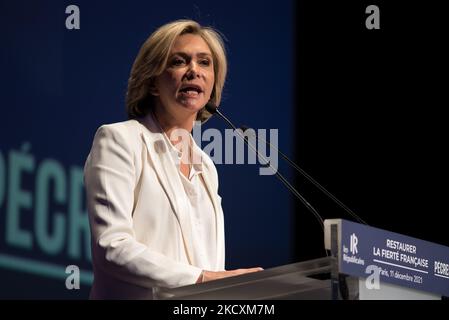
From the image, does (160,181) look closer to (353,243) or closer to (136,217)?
(136,217)

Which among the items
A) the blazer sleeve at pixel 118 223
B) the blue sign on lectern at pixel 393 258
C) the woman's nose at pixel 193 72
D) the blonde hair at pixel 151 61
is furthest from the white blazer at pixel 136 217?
the blue sign on lectern at pixel 393 258

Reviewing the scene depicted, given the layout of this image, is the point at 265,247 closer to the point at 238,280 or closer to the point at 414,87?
the point at 414,87

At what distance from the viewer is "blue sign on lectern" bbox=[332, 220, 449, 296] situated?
2.04 m

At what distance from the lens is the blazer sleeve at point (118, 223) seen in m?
Answer: 2.50

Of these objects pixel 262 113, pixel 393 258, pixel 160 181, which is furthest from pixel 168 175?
pixel 262 113

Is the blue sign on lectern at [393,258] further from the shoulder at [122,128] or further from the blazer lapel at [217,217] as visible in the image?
the shoulder at [122,128]

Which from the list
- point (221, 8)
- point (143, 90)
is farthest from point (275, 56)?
point (143, 90)

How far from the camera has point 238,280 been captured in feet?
7.21

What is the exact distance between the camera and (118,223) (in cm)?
262

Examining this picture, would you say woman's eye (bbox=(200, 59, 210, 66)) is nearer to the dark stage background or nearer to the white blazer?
the white blazer

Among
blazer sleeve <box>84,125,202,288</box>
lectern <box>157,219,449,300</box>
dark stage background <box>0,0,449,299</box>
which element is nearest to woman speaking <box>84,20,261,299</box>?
blazer sleeve <box>84,125,202,288</box>

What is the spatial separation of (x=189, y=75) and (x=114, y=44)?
0.84 m

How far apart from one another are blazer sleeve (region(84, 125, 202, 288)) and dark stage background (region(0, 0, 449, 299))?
2.87 ft

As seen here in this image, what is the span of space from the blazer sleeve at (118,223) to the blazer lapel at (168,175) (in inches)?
3.6
